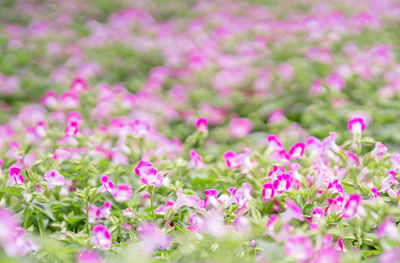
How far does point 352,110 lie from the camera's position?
3891 millimetres

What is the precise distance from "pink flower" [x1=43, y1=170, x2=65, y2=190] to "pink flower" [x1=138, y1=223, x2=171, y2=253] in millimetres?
425

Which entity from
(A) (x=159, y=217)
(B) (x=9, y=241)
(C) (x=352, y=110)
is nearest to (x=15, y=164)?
(A) (x=159, y=217)

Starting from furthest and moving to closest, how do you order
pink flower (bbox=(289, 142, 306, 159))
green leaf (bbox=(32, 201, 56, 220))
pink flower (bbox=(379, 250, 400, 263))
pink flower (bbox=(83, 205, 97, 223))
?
1. pink flower (bbox=(289, 142, 306, 159))
2. pink flower (bbox=(83, 205, 97, 223))
3. green leaf (bbox=(32, 201, 56, 220))
4. pink flower (bbox=(379, 250, 400, 263))

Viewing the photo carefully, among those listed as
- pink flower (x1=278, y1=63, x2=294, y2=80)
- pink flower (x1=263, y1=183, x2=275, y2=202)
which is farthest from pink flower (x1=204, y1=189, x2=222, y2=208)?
pink flower (x1=278, y1=63, x2=294, y2=80)

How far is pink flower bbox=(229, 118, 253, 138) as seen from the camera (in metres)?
4.26

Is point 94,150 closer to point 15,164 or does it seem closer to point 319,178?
point 15,164

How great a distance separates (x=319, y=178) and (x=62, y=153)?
1264mm

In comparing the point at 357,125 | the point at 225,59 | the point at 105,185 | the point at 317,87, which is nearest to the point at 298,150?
the point at 357,125

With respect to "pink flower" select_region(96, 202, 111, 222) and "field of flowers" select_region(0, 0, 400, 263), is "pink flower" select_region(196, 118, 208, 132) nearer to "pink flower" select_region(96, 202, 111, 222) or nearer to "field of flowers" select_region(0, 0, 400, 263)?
"field of flowers" select_region(0, 0, 400, 263)

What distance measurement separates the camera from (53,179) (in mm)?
2137

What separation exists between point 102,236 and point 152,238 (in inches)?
9.8

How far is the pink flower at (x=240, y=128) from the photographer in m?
4.26

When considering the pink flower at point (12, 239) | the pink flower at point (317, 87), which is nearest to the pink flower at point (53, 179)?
the pink flower at point (12, 239)

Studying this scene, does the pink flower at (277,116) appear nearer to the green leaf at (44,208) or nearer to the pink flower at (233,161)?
the pink flower at (233,161)
